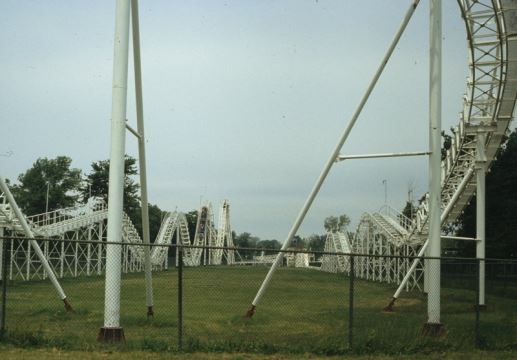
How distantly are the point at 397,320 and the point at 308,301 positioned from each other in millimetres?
4802

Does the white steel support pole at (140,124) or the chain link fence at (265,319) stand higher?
the white steel support pole at (140,124)

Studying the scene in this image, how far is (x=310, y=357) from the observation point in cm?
1181

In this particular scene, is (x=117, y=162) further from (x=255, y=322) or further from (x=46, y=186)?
(x=46, y=186)

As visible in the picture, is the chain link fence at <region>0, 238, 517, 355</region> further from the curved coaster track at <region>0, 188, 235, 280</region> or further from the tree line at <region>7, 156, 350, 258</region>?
the tree line at <region>7, 156, 350, 258</region>

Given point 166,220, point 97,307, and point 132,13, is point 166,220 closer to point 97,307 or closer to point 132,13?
point 97,307

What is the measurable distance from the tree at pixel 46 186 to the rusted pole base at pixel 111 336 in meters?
74.2

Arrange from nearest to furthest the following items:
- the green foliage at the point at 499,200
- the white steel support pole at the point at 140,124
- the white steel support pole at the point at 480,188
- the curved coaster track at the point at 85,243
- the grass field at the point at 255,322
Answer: the grass field at the point at 255,322 < the white steel support pole at the point at 140,124 < the white steel support pole at the point at 480,188 < the curved coaster track at the point at 85,243 < the green foliage at the point at 499,200

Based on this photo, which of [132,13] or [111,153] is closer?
[111,153]

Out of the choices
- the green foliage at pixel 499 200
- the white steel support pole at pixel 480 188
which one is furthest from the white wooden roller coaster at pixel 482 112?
the green foliage at pixel 499 200

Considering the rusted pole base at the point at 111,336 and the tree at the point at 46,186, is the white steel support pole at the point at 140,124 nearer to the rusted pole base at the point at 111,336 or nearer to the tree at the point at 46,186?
the rusted pole base at the point at 111,336

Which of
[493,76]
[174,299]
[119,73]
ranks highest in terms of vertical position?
[493,76]

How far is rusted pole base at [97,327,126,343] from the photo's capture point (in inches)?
494

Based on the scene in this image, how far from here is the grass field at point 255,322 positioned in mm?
12180

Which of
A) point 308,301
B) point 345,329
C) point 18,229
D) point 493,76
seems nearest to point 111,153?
point 345,329
